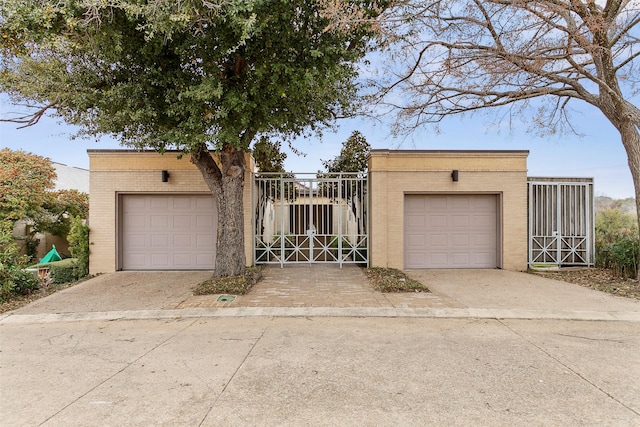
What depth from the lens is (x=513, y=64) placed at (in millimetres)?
8617

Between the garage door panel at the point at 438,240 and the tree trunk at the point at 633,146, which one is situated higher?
the tree trunk at the point at 633,146

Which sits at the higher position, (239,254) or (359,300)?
(239,254)

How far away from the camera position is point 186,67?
25.6 feet

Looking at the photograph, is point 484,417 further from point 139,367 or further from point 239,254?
point 239,254

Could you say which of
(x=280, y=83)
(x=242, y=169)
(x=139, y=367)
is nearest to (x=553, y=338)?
(x=139, y=367)

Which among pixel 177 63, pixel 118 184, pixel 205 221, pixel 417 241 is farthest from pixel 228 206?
pixel 417 241

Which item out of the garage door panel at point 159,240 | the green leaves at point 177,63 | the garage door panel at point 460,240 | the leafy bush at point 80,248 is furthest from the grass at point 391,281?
the leafy bush at point 80,248

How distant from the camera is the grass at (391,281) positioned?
805 centimetres

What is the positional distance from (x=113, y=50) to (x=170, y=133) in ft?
5.63

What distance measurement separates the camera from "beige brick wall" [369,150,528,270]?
11047mm

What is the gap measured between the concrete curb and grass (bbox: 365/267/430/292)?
1.49m

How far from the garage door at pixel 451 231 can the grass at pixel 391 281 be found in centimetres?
162

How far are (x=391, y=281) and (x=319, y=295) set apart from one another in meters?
1.94

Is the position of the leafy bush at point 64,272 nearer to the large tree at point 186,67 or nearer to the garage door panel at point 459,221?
the large tree at point 186,67
